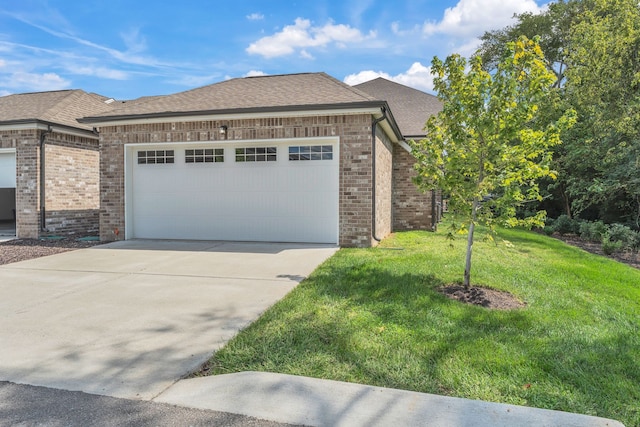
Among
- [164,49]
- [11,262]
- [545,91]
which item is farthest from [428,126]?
[164,49]

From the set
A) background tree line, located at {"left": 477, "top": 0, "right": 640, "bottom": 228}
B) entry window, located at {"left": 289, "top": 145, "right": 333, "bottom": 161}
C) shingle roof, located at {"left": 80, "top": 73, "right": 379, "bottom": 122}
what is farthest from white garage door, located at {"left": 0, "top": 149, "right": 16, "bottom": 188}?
background tree line, located at {"left": 477, "top": 0, "right": 640, "bottom": 228}

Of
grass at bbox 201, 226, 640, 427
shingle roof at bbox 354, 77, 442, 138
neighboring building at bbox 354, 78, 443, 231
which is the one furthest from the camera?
shingle roof at bbox 354, 77, 442, 138

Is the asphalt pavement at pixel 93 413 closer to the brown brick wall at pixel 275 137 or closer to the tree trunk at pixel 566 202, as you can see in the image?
the brown brick wall at pixel 275 137

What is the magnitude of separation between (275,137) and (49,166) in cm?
659

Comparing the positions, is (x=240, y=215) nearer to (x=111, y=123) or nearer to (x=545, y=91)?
(x=111, y=123)

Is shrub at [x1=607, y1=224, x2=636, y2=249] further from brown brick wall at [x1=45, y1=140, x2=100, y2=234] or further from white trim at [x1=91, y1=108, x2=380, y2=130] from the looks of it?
brown brick wall at [x1=45, y1=140, x2=100, y2=234]

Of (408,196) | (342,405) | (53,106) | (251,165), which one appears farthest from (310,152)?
(53,106)

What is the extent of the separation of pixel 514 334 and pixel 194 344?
297 centimetres

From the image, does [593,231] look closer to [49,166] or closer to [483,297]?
[483,297]

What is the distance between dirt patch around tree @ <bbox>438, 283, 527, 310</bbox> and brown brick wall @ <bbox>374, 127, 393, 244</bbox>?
13.8 feet

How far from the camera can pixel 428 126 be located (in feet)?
17.6

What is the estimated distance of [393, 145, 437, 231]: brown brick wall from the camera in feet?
42.1

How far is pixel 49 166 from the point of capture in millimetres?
10859

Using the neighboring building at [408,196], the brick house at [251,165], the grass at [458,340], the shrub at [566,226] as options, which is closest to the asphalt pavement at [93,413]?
the grass at [458,340]
